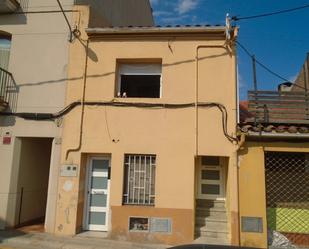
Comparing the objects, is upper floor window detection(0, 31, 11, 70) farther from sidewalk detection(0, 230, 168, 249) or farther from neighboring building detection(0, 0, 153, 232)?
sidewalk detection(0, 230, 168, 249)

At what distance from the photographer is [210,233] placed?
26.3 ft

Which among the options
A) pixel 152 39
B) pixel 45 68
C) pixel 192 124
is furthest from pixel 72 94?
pixel 192 124

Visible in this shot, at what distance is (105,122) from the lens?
8.56 m

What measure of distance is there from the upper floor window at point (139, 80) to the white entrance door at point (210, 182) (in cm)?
273

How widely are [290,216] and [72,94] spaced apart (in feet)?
22.8

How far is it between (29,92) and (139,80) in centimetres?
330

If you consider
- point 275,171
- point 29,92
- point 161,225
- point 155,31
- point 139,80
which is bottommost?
point 161,225

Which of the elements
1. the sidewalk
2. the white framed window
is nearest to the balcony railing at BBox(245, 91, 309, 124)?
the sidewalk

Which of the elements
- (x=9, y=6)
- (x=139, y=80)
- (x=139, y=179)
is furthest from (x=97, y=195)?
(x=9, y=6)

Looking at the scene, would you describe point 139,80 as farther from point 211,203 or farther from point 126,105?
point 211,203

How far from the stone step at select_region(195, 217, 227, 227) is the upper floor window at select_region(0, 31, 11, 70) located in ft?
24.3

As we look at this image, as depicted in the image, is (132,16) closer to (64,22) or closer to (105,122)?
(64,22)

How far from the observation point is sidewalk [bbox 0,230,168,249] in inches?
290

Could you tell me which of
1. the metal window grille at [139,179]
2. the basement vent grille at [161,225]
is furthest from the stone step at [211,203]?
the metal window grille at [139,179]
